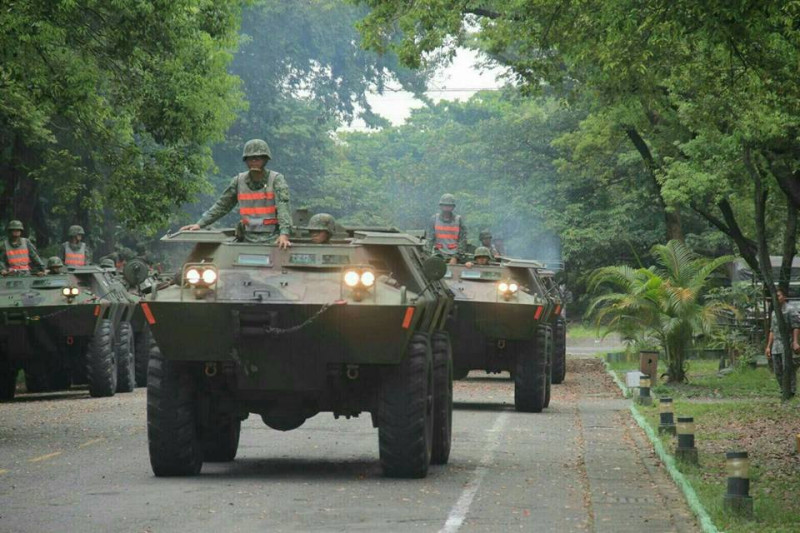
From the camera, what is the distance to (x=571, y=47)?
67.5 ft

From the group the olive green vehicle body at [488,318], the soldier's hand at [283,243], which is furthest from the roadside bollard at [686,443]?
the olive green vehicle body at [488,318]

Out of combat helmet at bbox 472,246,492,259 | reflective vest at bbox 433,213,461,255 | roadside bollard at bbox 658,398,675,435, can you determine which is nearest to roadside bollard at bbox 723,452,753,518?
roadside bollard at bbox 658,398,675,435

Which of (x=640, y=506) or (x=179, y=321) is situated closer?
(x=640, y=506)

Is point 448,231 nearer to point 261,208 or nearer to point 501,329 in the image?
point 501,329

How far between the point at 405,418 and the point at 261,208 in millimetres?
2513

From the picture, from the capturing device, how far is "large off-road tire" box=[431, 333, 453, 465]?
1355cm

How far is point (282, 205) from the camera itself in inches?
522

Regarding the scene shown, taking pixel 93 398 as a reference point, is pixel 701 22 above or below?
above

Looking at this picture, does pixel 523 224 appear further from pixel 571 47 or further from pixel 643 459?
pixel 643 459

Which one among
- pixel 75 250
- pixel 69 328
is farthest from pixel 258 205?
pixel 75 250

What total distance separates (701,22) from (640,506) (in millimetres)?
3541

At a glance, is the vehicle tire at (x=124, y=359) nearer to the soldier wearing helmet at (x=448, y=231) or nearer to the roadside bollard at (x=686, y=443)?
the soldier wearing helmet at (x=448, y=231)

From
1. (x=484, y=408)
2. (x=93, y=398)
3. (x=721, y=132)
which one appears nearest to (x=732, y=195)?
(x=721, y=132)

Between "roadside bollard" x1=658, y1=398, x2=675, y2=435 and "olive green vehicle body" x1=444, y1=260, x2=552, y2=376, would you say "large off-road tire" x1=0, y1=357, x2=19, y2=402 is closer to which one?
"olive green vehicle body" x1=444, y1=260, x2=552, y2=376
